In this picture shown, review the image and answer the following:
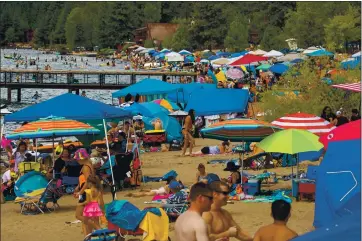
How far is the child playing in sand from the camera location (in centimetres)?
1074

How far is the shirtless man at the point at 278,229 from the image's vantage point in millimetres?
5949

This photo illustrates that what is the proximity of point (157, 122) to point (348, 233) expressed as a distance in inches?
751

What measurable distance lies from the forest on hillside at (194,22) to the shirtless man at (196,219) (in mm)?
30624

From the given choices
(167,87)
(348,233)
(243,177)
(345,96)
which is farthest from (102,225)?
(167,87)

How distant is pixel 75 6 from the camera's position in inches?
7180

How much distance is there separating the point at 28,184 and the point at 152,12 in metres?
128

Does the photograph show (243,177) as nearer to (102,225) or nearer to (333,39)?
(102,225)

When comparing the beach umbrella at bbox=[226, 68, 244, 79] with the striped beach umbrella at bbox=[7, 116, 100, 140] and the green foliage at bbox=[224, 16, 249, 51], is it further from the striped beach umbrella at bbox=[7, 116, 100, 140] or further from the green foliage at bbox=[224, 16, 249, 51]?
the green foliage at bbox=[224, 16, 249, 51]

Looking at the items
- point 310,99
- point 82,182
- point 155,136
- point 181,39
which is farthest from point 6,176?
point 181,39

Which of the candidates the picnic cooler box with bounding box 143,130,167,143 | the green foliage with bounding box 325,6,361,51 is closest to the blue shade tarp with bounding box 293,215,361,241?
the picnic cooler box with bounding box 143,130,167,143

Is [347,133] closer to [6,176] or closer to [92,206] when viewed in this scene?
[92,206]

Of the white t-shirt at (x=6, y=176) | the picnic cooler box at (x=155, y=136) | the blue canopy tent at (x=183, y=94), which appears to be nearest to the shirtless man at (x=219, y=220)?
the white t-shirt at (x=6, y=176)

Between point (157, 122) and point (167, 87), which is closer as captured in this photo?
point (157, 122)

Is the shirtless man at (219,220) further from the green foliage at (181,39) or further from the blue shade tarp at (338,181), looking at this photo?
the green foliage at (181,39)
